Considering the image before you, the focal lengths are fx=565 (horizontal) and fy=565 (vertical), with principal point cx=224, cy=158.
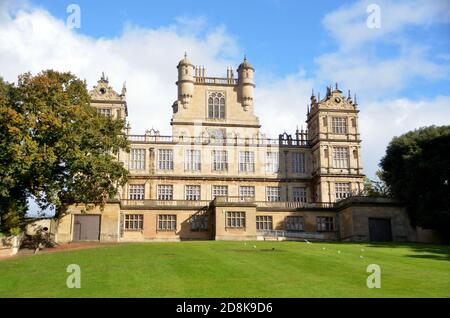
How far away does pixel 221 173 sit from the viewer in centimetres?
6844

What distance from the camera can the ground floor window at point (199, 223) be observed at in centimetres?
6209

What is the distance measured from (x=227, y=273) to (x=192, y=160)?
132ft

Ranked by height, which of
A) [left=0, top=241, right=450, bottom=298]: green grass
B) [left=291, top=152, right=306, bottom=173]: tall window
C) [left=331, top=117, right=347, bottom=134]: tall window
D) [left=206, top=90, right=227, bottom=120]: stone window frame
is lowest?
[left=0, top=241, right=450, bottom=298]: green grass

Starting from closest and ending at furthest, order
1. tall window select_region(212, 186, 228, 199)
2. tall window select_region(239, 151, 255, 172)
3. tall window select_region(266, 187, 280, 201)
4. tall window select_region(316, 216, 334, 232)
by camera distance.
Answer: tall window select_region(316, 216, 334, 232) < tall window select_region(212, 186, 228, 199) < tall window select_region(266, 187, 280, 201) < tall window select_region(239, 151, 255, 172)

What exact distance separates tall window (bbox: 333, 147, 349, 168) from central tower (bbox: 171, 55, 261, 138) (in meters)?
10.1

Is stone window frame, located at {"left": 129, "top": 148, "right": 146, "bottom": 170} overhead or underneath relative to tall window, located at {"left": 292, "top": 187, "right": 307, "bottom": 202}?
overhead

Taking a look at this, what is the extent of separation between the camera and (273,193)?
6881 centimetres

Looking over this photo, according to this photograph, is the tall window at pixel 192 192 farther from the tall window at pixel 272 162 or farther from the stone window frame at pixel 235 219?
the stone window frame at pixel 235 219

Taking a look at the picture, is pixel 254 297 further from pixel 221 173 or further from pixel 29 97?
pixel 221 173

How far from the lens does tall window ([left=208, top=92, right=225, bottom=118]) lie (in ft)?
233

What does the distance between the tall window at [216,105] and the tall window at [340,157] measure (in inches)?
579

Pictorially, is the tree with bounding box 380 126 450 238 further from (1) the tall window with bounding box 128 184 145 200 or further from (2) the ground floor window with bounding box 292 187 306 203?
(1) the tall window with bounding box 128 184 145 200

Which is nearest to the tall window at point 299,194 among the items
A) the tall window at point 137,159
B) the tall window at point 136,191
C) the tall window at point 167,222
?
the tall window at point 167,222

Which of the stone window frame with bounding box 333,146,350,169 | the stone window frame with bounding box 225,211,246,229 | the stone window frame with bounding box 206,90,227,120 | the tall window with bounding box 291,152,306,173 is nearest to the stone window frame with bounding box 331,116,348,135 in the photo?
the stone window frame with bounding box 333,146,350,169
